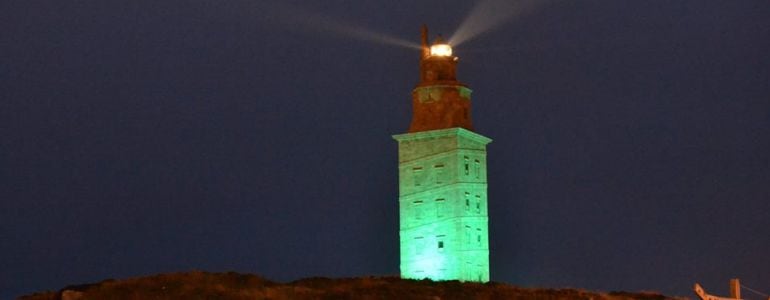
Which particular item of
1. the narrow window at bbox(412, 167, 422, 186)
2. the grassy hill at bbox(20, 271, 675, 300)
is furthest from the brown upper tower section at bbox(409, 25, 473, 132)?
the grassy hill at bbox(20, 271, 675, 300)

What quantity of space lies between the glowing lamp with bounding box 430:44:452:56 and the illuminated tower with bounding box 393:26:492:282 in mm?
737

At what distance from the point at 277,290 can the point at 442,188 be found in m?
19.1

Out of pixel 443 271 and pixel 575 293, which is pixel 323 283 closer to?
pixel 575 293

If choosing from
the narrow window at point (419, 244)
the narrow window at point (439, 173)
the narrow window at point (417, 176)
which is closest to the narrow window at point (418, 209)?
the narrow window at point (417, 176)

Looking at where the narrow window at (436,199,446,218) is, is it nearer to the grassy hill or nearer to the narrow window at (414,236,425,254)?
the narrow window at (414,236,425,254)

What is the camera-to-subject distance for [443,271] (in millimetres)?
56031

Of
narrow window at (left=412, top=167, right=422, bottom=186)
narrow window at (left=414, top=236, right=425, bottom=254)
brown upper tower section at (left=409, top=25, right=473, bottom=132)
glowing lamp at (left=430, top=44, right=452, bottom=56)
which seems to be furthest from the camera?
glowing lamp at (left=430, top=44, right=452, bottom=56)

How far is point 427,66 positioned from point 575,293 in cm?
1851

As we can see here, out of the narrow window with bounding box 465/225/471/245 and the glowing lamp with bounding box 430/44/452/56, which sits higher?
the glowing lamp with bounding box 430/44/452/56

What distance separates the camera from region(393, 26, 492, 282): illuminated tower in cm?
5628

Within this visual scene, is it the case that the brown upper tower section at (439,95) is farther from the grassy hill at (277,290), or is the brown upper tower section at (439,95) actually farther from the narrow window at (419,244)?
the grassy hill at (277,290)

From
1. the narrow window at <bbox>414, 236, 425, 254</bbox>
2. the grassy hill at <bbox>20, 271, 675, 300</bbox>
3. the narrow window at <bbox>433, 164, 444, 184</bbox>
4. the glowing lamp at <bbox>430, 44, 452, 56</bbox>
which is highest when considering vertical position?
the glowing lamp at <bbox>430, 44, 452, 56</bbox>

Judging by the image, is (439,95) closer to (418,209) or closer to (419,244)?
(418,209)

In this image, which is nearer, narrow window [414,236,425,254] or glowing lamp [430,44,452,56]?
narrow window [414,236,425,254]
